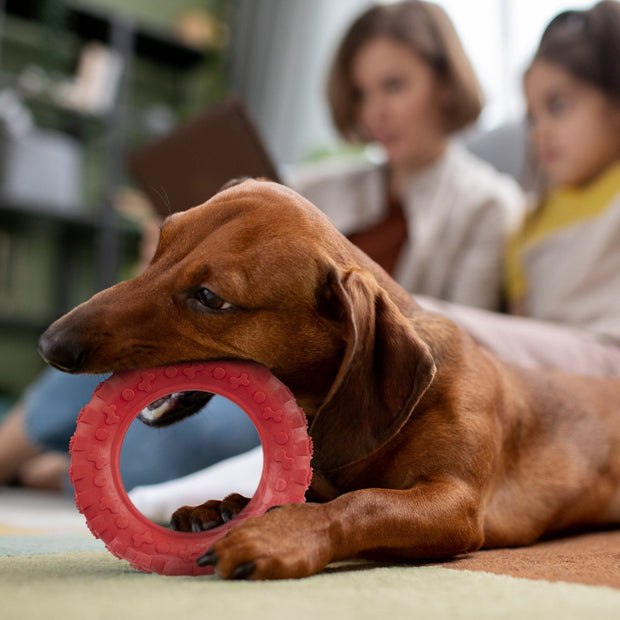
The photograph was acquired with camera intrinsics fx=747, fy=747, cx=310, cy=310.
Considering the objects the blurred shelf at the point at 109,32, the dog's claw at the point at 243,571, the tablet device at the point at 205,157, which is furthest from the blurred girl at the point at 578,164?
the blurred shelf at the point at 109,32

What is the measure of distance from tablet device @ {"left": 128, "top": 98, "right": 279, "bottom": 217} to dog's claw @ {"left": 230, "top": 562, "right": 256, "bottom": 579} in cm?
126

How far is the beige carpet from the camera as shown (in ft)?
2.42

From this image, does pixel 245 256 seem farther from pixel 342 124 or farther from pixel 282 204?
pixel 342 124

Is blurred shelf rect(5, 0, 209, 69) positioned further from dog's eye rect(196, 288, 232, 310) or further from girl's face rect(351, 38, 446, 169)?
dog's eye rect(196, 288, 232, 310)

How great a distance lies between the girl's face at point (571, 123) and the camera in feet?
7.83

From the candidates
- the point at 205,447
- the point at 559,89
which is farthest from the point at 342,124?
the point at 205,447

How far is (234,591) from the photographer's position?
0.81m

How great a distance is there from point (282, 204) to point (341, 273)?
5.5 inches

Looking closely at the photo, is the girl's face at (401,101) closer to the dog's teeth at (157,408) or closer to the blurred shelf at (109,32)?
the dog's teeth at (157,408)

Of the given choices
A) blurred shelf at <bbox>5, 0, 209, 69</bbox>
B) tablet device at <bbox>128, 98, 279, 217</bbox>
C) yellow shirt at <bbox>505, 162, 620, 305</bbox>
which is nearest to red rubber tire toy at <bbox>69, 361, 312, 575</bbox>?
tablet device at <bbox>128, 98, 279, 217</bbox>

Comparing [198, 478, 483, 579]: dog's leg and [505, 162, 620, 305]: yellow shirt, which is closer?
[198, 478, 483, 579]: dog's leg

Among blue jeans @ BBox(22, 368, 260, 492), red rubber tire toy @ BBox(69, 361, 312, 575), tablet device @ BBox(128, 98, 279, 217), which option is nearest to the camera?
red rubber tire toy @ BBox(69, 361, 312, 575)

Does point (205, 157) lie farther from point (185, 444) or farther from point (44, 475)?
point (44, 475)

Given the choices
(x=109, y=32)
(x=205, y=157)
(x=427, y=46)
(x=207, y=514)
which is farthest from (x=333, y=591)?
(x=109, y=32)
